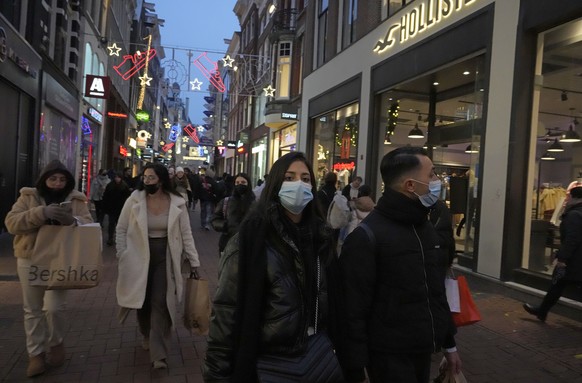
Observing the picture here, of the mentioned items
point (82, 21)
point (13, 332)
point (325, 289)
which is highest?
point (82, 21)

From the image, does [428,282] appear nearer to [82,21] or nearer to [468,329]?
[468,329]

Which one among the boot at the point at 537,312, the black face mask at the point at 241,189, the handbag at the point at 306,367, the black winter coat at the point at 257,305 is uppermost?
the black face mask at the point at 241,189

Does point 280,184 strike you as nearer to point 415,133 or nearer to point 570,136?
point 570,136

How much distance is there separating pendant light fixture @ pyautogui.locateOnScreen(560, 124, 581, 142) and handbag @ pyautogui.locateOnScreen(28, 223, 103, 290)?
877cm

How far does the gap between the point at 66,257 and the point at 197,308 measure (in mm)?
1164

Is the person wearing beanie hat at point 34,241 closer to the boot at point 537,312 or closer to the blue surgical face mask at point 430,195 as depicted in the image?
the blue surgical face mask at point 430,195

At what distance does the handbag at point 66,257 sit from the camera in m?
3.92

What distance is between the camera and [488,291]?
7668 mm

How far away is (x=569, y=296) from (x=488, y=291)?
4.50 ft

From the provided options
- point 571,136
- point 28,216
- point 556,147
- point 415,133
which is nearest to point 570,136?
point 571,136

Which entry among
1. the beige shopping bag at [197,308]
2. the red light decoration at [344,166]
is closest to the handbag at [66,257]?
the beige shopping bag at [197,308]

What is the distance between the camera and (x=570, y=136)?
Answer: 9.36 m

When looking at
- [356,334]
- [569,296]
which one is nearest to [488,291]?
[569,296]

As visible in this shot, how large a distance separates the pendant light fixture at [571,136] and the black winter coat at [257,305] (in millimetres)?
8939
